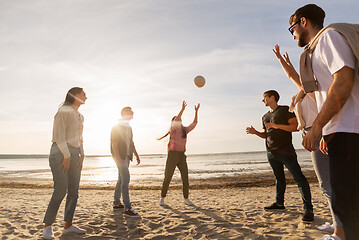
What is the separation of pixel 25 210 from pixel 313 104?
7.24 m

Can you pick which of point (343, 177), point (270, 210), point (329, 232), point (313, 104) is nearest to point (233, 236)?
point (329, 232)

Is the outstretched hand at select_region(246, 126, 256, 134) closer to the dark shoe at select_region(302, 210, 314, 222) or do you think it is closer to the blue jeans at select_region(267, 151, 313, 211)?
the blue jeans at select_region(267, 151, 313, 211)

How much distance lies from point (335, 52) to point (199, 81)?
733cm

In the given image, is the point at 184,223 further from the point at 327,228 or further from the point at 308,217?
the point at 327,228

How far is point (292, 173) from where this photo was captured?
493 centimetres

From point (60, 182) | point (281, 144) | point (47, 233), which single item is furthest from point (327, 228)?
point (47, 233)

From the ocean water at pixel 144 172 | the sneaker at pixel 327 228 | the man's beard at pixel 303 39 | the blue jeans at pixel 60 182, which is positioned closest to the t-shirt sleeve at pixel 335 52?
the man's beard at pixel 303 39

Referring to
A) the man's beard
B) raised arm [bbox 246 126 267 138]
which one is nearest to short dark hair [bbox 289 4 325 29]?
the man's beard

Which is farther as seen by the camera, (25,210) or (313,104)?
(25,210)

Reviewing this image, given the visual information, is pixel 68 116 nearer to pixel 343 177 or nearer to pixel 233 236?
pixel 233 236

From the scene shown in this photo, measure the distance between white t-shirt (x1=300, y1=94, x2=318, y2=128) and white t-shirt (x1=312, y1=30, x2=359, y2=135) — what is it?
1.87 m

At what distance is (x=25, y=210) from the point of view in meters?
6.48

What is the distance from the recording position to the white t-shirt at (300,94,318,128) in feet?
11.7

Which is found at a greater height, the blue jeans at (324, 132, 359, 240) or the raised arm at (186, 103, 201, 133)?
the raised arm at (186, 103, 201, 133)
